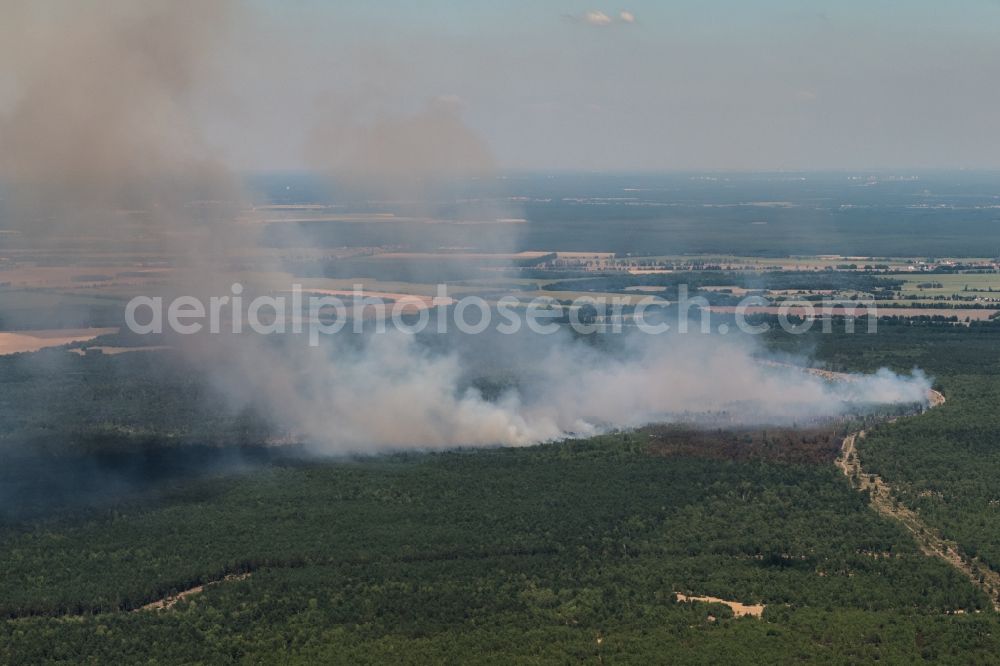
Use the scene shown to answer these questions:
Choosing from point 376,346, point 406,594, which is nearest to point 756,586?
point 406,594

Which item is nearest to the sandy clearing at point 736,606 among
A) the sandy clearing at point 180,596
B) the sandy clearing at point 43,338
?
the sandy clearing at point 180,596

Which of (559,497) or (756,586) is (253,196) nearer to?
(559,497)
